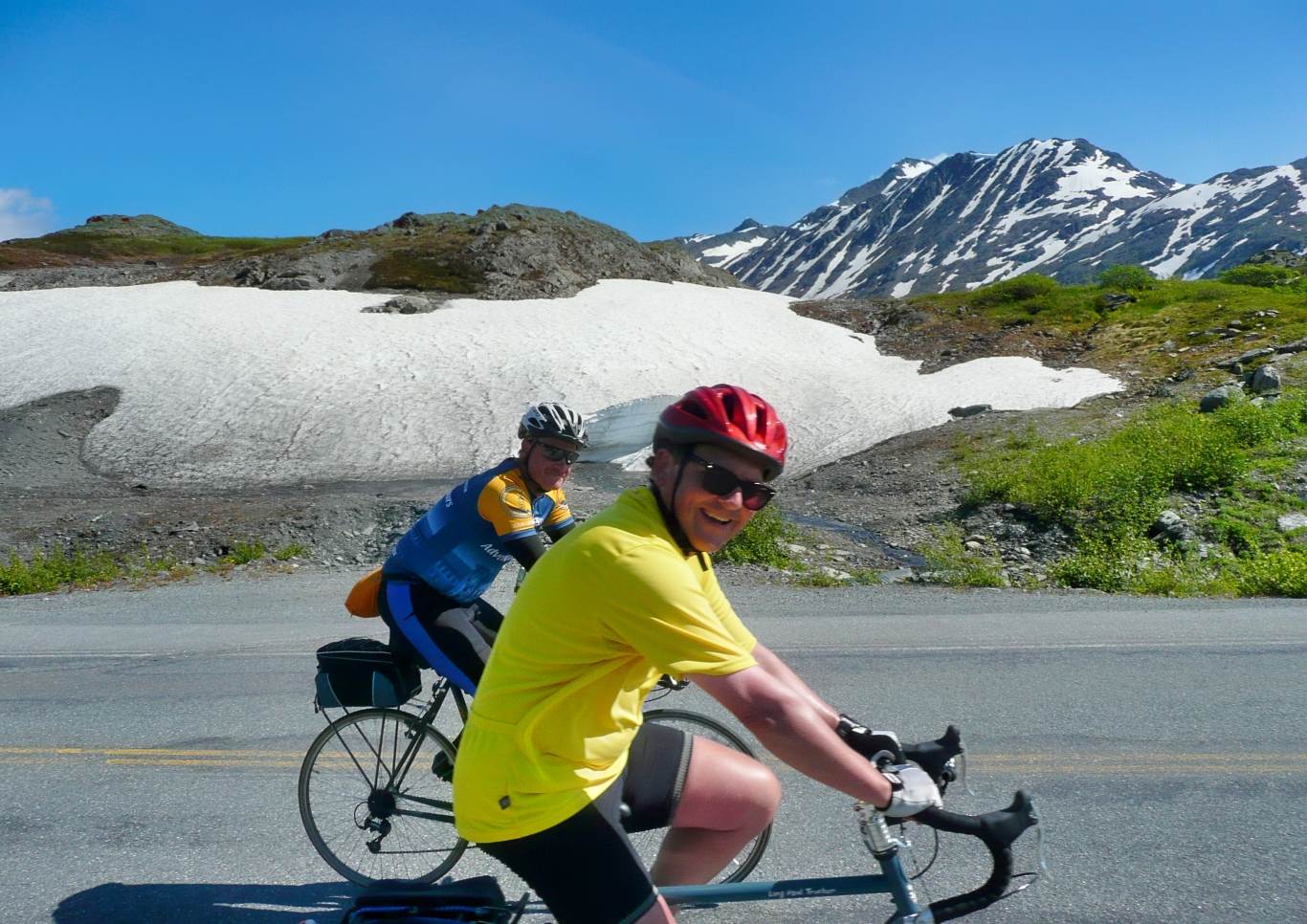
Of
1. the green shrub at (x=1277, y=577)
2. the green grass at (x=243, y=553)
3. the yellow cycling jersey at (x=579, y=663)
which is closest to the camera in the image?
the yellow cycling jersey at (x=579, y=663)

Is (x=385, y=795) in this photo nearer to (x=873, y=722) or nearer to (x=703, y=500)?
(x=703, y=500)

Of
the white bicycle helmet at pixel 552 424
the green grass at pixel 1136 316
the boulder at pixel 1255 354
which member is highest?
the green grass at pixel 1136 316

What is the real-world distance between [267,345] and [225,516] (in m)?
17.0

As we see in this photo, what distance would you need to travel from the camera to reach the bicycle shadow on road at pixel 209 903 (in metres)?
3.78

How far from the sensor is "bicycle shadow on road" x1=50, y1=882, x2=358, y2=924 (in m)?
3.78

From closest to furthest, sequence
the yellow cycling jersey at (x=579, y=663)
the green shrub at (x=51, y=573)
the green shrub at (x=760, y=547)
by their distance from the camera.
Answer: the yellow cycling jersey at (x=579, y=663)
the green shrub at (x=51, y=573)
the green shrub at (x=760, y=547)

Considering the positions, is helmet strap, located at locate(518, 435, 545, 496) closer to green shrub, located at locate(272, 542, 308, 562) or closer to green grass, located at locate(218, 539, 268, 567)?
green shrub, located at locate(272, 542, 308, 562)

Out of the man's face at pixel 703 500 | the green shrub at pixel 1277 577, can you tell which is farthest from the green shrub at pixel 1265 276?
the man's face at pixel 703 500

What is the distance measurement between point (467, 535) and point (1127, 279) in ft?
162

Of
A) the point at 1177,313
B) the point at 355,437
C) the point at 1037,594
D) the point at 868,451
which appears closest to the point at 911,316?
the point at 1177,313

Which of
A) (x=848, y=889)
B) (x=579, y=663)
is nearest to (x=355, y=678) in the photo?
(x=579, y=663)

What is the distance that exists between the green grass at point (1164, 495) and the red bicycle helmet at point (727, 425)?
9.95 meters

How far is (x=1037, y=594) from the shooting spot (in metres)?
10.6

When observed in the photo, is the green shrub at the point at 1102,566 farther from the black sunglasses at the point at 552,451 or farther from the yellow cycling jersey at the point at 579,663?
the yellow cycling jersey at the point at 579,663
